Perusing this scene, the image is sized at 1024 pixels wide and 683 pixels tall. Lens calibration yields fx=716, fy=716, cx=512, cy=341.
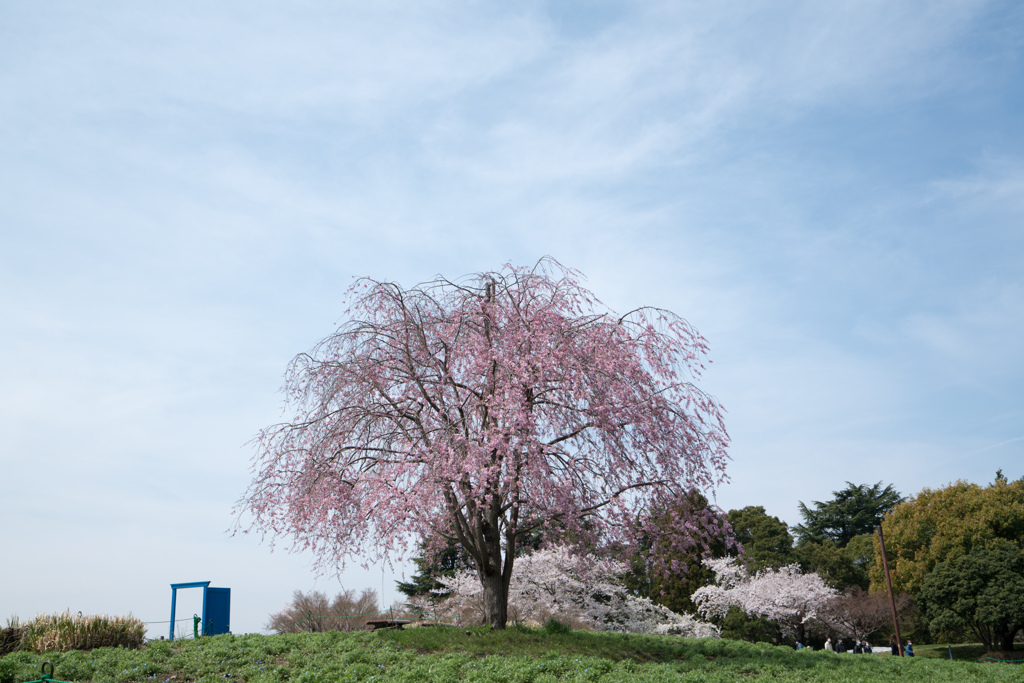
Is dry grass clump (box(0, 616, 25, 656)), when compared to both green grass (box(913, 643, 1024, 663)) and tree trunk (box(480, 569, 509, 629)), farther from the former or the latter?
green grass (box(913, 643, 1024, 663))

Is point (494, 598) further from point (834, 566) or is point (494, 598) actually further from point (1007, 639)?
point (834, 566)

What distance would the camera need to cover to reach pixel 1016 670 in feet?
58.2

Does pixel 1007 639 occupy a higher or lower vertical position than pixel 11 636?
lower

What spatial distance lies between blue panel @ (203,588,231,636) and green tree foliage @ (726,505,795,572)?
1254 inches

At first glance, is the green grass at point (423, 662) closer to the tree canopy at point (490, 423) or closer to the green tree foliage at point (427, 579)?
the tree canopy at point (490, 423)

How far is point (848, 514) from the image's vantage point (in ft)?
189

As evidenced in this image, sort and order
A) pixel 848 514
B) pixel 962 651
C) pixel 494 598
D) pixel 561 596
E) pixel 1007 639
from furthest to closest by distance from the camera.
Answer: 1. pixel 848 514
2. pixel 962 651
3. pixel 1007 639
4. pixel 561 596
5. pixel 494 598

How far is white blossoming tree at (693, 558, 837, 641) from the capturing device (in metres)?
36.8

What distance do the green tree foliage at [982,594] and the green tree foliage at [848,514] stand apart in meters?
23.7

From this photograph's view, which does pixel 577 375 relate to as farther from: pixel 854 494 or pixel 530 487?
→ pixel 854 494

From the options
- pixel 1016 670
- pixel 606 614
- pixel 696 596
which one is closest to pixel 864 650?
pixel 696 596

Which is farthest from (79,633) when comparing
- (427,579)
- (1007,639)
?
(1007,639)

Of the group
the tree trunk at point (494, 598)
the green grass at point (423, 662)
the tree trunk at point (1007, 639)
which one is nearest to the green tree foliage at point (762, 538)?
the tree trunk at point (1007, 639)

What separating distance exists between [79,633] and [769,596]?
32.5 meters
